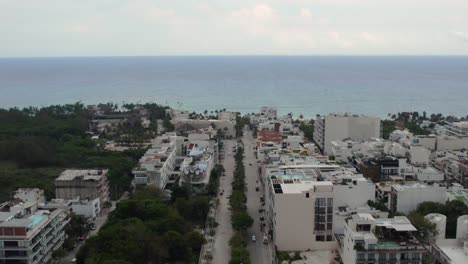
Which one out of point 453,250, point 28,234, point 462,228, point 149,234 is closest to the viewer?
point 28,234

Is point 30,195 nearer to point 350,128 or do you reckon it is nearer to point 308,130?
point 350,128

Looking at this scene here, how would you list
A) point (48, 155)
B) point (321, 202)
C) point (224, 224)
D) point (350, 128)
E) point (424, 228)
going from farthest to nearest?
point (350, 128) → point (48, 155) → point (224, 224) → point (321, 202) → point (424, 228)

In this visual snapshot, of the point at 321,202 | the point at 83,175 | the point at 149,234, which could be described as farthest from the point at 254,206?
the point at 83,175

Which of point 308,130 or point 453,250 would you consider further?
point 308,130

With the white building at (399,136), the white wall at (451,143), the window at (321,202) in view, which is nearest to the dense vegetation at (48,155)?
the window at (321,202)

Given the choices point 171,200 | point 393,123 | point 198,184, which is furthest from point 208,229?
point 393,123

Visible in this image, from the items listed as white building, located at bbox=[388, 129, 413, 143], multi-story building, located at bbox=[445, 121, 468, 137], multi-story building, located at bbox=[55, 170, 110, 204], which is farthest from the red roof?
multi-story building, located at bbox=[55, 170, 110, 204]
